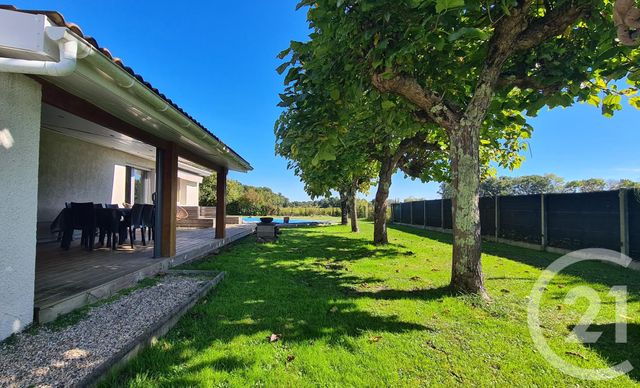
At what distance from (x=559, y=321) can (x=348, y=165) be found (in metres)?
6.46

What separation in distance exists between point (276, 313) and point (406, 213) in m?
21.4

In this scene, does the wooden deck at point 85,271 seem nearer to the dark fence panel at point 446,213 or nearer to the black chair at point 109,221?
the black chair at point 109,221

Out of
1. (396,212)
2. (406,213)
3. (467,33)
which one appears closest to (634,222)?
(467,33)

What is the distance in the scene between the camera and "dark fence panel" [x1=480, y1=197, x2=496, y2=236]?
12.4 meters

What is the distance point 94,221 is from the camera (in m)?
6.69

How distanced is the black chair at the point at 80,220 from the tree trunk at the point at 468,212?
742 centimetres

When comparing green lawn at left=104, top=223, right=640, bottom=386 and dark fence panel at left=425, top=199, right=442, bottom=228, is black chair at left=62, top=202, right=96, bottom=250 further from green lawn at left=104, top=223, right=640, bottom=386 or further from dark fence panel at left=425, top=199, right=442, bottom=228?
dark fence panel at left=425, top=199, right=442, bottom=228

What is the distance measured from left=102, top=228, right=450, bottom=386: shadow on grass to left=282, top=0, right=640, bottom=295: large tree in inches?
66.5

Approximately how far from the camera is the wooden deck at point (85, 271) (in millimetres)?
3498

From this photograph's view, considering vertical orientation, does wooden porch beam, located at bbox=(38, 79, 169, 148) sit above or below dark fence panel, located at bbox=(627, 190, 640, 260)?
above

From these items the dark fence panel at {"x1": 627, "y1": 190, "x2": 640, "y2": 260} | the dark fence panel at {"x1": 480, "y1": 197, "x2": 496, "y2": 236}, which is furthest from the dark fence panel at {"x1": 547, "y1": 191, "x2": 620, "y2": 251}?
the dark fence panel at {"x1": 480, "y1": 197, "x2": 496, "y2": 236}

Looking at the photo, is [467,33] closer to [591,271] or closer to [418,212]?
[591,271]

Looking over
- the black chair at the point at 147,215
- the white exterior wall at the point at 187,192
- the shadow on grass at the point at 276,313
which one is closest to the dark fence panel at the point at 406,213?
the white exterior wall at the point at 187,192

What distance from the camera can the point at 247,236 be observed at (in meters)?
13.2
